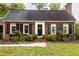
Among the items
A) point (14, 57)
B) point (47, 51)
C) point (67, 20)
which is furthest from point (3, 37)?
point (67, 20)

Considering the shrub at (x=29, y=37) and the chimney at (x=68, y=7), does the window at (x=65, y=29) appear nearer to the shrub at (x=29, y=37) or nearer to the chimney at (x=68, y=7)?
the chimney at (x=68, y=7)

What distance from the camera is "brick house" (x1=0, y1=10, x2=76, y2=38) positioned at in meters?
4.77

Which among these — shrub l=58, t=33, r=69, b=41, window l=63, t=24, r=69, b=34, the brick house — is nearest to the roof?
the brick house

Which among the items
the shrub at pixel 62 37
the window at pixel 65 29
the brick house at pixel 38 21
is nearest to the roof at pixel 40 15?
the brick house at pixel 38 21

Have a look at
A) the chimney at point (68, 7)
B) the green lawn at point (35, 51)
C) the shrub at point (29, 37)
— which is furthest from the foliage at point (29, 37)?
the chimney at point (68, 7)

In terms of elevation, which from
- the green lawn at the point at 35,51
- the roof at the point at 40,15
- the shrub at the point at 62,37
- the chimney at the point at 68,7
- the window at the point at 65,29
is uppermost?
the chimney at the point at 68,7

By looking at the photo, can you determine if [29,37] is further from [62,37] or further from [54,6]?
[54,6]

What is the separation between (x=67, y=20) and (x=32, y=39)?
609 mm

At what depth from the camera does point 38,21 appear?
477cm

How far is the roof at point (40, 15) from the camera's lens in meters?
4.77

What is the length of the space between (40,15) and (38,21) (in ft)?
0.32

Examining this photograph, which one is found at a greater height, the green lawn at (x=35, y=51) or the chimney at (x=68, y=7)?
the chimney at (x=68, y=7)

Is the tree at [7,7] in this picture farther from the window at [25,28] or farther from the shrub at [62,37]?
the shrub at [62,37]

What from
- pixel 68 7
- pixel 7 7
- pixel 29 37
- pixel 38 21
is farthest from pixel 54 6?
pixel 7 7
